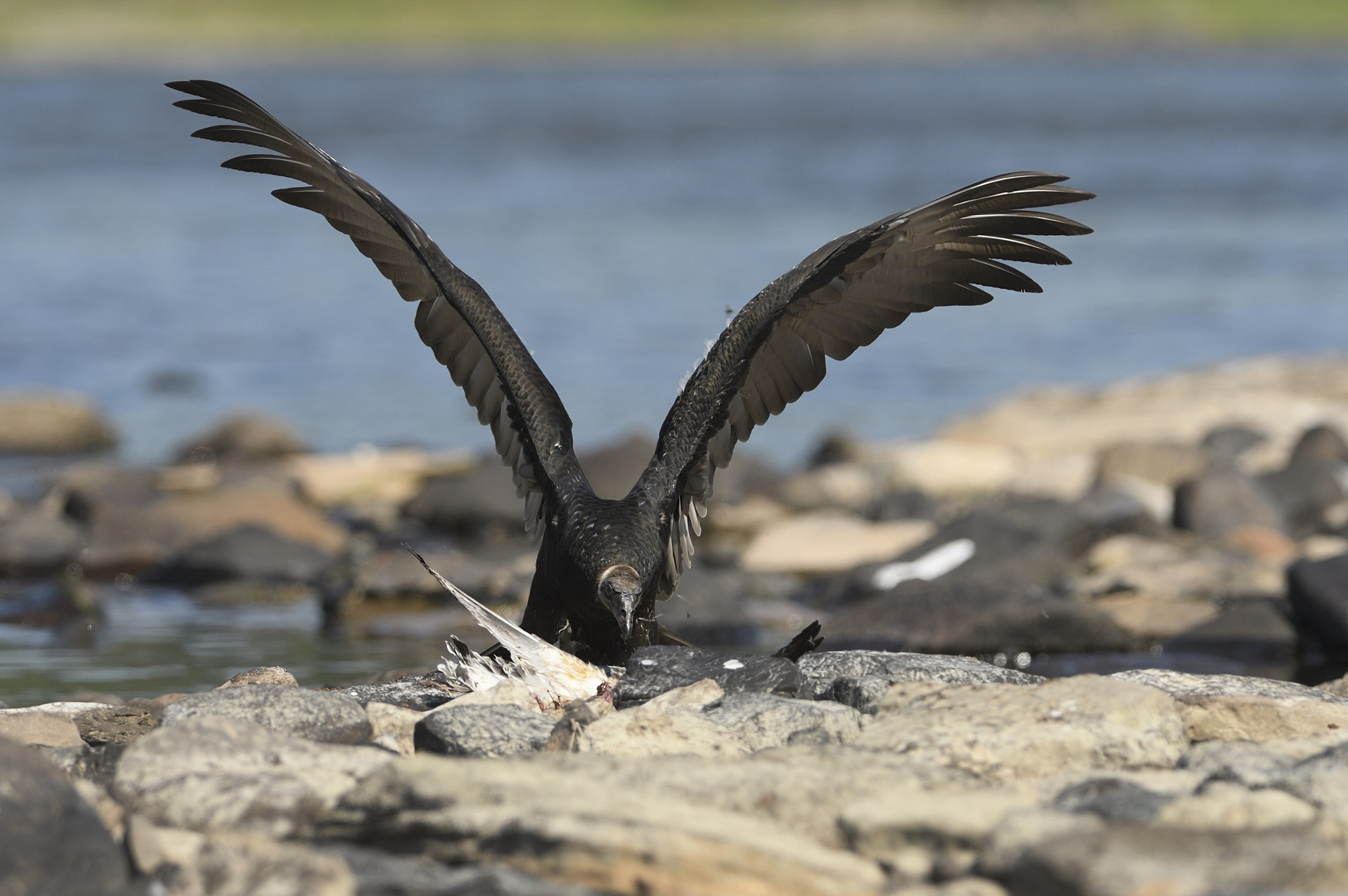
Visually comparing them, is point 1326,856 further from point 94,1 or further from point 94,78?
point 94,1

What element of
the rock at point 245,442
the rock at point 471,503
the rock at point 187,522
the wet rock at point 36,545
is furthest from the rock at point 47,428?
the rock at point 471,503

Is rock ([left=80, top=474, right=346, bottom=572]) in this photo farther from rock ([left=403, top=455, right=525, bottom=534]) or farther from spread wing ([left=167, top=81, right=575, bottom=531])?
spread wing ([left=167, top=81, right=575, bottom=531])

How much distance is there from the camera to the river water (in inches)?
784

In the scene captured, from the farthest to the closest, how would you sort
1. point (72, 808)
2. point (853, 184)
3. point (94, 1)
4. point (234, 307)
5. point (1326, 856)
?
point (94, 1) → point (853, 184) → point (234, 307) → point (72, 808) → point (1326, 856)

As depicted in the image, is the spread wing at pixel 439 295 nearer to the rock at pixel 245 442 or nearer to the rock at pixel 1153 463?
the rock at pixel 1153 463

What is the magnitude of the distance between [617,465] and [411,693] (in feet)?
23.7

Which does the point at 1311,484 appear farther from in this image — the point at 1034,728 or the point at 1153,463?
the point at 1034,728

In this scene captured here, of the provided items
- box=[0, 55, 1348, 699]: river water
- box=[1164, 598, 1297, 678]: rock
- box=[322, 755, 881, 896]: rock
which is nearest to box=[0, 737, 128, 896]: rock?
box=[322, 755, 881, 896]: rock

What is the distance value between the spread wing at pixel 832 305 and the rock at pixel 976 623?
3238 mm

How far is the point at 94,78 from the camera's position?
98812 mm

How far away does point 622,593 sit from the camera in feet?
20.9

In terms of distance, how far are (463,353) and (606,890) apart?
3626 mm

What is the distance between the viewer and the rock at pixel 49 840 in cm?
437

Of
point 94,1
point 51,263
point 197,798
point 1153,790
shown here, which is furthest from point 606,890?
point 94,1
